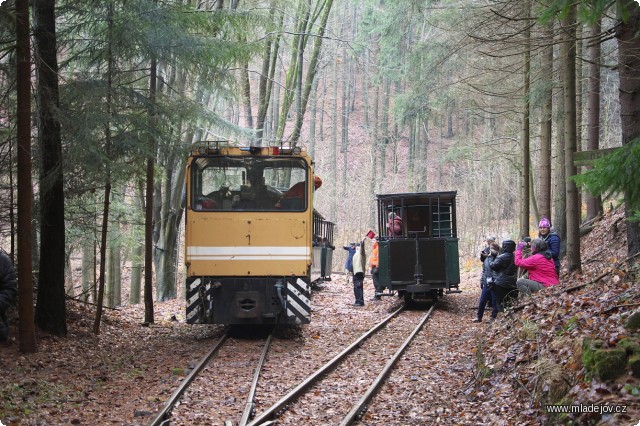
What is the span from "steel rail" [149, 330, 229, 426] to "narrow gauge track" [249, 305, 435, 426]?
0.94 metres

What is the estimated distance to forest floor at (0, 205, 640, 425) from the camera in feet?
18.8

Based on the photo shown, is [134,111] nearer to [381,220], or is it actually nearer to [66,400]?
[66,400]

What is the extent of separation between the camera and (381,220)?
58.5ft

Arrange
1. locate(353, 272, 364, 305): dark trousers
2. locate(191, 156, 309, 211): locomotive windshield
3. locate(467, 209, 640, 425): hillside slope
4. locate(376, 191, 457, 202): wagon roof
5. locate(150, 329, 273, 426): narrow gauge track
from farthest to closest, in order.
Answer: locate(353, 272, 364, 305): dark trousers, locate(376, 191, 457, 202): wagon roof, locate(191, 156, 309, 211): locomotive windshield, locate(150, 329, 273, 426): narrow gauge track, locate(467, 209, 640, 425): hillside slope

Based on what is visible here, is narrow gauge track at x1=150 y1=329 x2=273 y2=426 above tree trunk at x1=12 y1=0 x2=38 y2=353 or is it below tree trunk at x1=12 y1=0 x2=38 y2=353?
below

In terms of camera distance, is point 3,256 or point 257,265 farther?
point 257,265

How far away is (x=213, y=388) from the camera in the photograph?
7949 millimetres

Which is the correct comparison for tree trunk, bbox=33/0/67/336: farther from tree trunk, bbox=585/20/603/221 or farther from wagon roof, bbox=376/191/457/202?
tree trunk, bbox=585/20/603/221

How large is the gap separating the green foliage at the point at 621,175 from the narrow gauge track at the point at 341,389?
3.16 metres

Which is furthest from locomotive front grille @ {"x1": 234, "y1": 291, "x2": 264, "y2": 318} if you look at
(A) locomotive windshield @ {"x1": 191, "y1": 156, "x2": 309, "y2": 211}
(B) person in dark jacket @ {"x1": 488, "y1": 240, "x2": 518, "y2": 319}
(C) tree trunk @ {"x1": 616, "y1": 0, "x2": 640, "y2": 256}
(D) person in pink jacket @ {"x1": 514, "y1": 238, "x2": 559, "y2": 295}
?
(C) tree trunk @ {"x1": 616, "y1": 0, "x2": 640, "y2": 256}

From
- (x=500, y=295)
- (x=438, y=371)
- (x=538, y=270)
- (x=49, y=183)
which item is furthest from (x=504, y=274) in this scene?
(x=49, y=183)

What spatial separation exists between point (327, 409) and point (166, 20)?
721cm

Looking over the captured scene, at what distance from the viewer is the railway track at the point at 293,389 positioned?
6.59 meters

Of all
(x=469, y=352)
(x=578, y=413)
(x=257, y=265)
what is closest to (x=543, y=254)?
(x=469, y=352)
